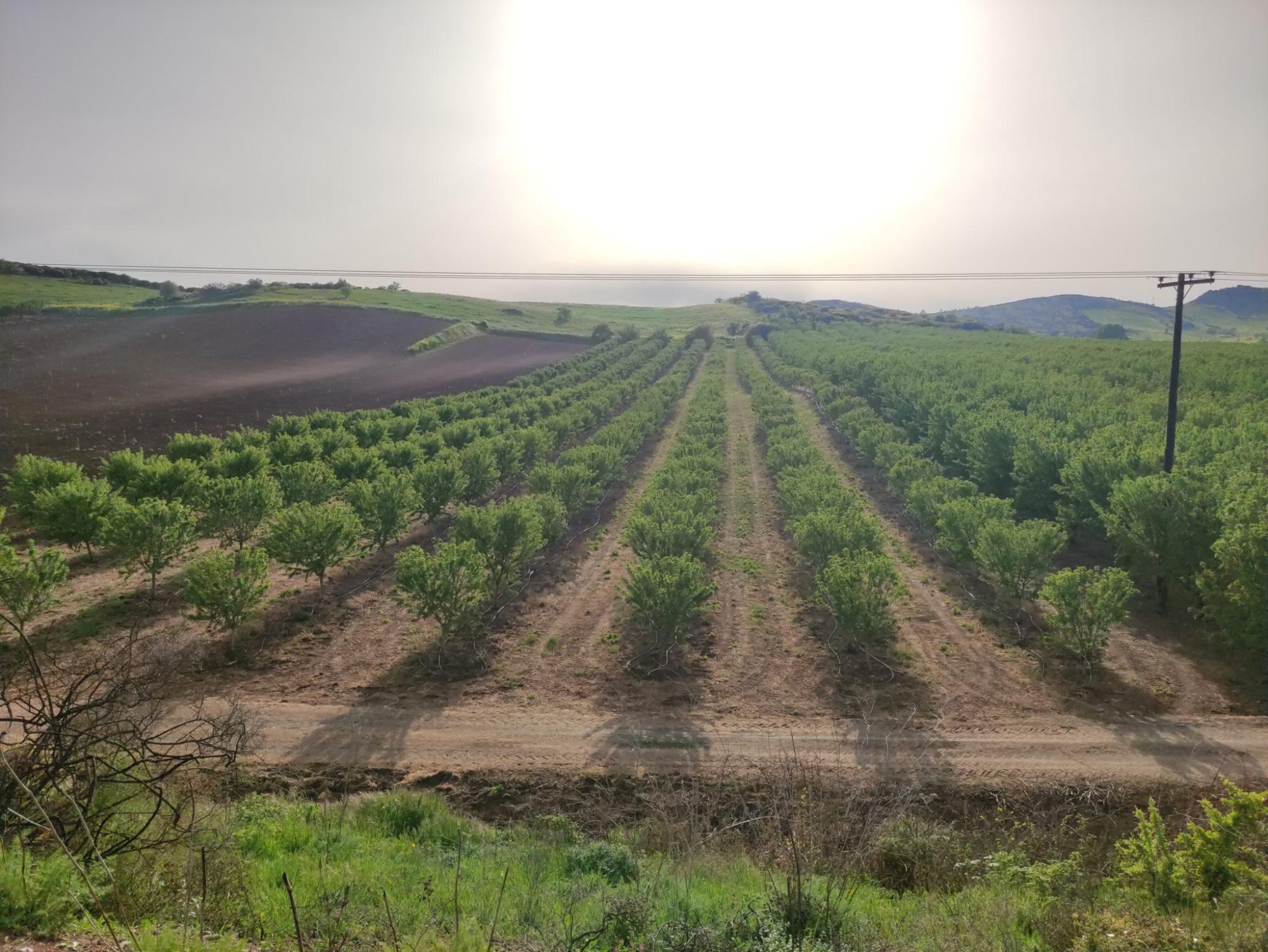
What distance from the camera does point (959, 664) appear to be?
55.6 ft

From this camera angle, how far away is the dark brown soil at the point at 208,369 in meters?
38.8

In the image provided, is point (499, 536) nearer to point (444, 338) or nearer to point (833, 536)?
point (833, 536)

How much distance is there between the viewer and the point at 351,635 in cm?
1819

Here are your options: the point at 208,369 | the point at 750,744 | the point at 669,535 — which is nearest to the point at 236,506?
the point at 669,535

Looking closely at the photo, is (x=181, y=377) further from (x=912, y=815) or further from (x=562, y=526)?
(x=912, y=815)

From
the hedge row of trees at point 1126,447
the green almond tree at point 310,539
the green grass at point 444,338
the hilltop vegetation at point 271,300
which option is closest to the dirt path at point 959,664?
the hedge row of trees at point 1126,447

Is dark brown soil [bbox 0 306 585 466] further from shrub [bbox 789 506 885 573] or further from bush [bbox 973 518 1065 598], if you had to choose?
bush [bbox 973 518 1065 598]

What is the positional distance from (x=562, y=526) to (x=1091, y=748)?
17.6 m

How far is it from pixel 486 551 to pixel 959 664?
46.5 ft

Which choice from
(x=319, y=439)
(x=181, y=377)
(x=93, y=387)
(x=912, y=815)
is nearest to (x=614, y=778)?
(x=912, y=815)

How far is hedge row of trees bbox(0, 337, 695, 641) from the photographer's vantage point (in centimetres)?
1677

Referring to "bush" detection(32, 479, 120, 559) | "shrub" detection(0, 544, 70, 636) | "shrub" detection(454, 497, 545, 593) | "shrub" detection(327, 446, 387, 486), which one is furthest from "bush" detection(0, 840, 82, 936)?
"shrub" detection(327, 446, 387, 486)

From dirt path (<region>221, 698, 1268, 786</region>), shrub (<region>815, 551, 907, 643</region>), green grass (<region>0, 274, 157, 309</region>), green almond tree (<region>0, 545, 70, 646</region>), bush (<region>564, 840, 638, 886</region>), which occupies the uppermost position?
green grass (<region>0, 274, 157, 309</region>)

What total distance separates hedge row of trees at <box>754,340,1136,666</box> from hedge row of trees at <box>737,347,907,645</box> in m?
2.37
